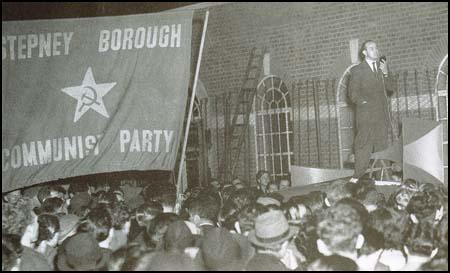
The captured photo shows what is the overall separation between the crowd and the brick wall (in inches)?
228

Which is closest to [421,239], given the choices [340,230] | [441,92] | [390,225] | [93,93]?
[390,225]

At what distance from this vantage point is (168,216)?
4.93m

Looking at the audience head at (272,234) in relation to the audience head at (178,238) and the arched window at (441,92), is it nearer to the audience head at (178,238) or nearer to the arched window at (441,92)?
the audience head at (178,238)

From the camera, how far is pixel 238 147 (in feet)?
44.5

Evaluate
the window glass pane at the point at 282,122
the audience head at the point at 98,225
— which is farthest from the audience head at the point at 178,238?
the window glass pane at the point at 282,122

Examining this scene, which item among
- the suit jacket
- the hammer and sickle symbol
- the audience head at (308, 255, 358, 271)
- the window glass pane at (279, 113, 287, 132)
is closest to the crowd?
the audience head at (308, 255, 358, 271)

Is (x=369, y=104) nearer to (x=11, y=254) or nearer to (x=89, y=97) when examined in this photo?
(x=89, y=97)

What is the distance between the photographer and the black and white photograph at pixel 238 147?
4.19m

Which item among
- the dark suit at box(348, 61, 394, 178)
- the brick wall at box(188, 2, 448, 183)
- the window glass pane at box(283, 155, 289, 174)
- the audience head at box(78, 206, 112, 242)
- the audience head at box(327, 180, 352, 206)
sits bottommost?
the audience head at box(78, 206, 112, 242)

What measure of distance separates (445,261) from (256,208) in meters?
1.81

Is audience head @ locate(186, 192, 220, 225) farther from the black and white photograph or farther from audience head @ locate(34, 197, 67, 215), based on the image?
audience head @ locate(34, 197, 67, 215)

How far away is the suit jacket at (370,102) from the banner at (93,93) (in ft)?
12.4

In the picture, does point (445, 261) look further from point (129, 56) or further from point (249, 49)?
point (249, 49)

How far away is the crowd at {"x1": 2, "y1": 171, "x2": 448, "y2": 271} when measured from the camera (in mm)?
3787
